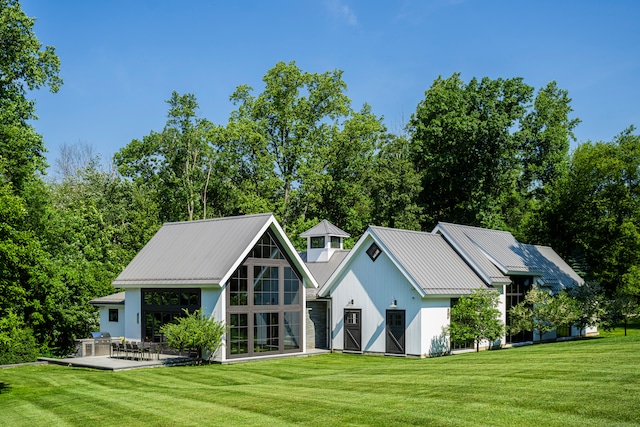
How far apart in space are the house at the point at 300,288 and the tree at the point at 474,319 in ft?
1.56

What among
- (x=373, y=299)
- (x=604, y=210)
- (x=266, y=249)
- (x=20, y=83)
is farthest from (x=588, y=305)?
(x=20, y=83)

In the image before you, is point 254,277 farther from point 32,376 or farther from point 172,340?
point 32,376

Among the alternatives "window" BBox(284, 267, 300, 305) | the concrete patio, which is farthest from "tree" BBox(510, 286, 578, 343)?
the concrete patio

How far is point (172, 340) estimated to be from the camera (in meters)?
25.3

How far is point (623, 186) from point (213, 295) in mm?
27372

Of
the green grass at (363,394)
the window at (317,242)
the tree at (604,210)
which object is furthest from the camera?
the tree at (604,210)

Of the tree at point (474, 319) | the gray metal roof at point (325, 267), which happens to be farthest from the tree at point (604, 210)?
the gray metal roof at point (325, 267)

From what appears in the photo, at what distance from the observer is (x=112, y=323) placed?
105 feet

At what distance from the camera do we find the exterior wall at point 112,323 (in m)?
31.5

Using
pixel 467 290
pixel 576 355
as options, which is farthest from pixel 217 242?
pixel 576 355

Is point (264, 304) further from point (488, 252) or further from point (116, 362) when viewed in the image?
point (488, 252)

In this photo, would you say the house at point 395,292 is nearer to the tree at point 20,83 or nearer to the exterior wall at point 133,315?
the exterior wall at point 133,315

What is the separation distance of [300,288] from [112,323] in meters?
9.35

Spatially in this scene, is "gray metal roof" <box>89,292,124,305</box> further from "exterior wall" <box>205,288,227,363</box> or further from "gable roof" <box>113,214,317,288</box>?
"exterior wall" <box>205,288,227,363</box>
